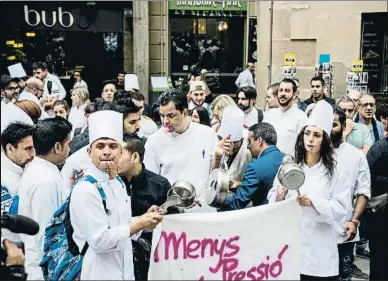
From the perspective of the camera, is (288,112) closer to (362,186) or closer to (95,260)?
(362,186)

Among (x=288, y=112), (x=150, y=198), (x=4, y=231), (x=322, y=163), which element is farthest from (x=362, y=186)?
(x=4, y=231)

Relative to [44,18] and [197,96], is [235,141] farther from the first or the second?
[44,18]

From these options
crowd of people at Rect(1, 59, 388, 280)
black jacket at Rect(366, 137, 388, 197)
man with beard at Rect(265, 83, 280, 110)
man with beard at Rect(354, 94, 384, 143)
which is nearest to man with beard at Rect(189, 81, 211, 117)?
man with beard at Rect(265, 83, 280, 110)

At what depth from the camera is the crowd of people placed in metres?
3.22

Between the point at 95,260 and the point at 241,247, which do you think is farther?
the point at 241,247

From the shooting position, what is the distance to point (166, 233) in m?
3.71

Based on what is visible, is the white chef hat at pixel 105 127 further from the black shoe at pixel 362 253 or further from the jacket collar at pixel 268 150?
the black shoe at pixel 362 253

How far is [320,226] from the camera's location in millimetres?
4094

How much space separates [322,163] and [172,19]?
12.0 m

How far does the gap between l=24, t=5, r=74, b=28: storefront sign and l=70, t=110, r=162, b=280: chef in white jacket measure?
35.5ft

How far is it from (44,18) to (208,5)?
15.3 feet

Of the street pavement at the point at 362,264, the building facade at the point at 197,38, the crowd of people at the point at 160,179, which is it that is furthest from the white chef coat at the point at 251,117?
the building facade at the point at 197,38

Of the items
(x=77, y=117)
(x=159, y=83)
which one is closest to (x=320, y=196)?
(x=77, y=117)

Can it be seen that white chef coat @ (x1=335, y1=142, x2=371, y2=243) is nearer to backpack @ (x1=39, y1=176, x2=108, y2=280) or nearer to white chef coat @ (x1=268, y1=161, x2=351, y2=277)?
white chef coat @ (x1=268, y1=161, x2=351, y2=277)
